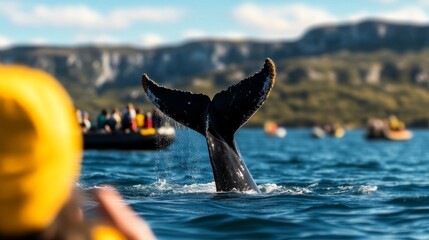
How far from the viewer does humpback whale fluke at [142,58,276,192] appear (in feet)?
39.1

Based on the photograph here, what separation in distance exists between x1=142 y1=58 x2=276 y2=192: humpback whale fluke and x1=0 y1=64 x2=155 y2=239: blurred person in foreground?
353 inches

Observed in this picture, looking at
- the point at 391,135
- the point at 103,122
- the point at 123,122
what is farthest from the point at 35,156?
the point at 391,135

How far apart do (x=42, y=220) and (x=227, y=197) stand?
378 inches

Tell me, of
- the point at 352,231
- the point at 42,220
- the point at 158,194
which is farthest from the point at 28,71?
the point at 158,194

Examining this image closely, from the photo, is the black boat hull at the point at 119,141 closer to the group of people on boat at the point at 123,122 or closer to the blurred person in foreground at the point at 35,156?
the group of people on boat at the point at 123,122

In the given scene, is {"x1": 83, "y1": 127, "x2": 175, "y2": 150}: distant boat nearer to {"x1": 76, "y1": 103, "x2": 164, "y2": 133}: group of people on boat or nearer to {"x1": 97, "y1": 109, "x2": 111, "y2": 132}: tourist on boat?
{"x1": 76, "y1": 103, "x2": 164, "y2": 133}: group of people on boat

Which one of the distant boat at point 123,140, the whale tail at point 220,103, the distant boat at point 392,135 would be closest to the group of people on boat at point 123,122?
the distant boat at point 123,140

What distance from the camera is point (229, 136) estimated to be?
12.6m

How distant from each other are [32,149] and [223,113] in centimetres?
972

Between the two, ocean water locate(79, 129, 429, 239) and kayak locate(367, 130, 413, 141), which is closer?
ocean water locate(79, 129, 429, 239)

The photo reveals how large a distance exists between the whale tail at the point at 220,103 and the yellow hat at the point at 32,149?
8.95 metres

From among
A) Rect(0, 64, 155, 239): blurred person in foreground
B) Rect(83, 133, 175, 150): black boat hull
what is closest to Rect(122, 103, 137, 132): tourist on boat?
Rect(83, 133, 175, 150): black boat hull

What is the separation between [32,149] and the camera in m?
2.72

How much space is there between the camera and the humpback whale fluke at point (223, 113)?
1192cm
